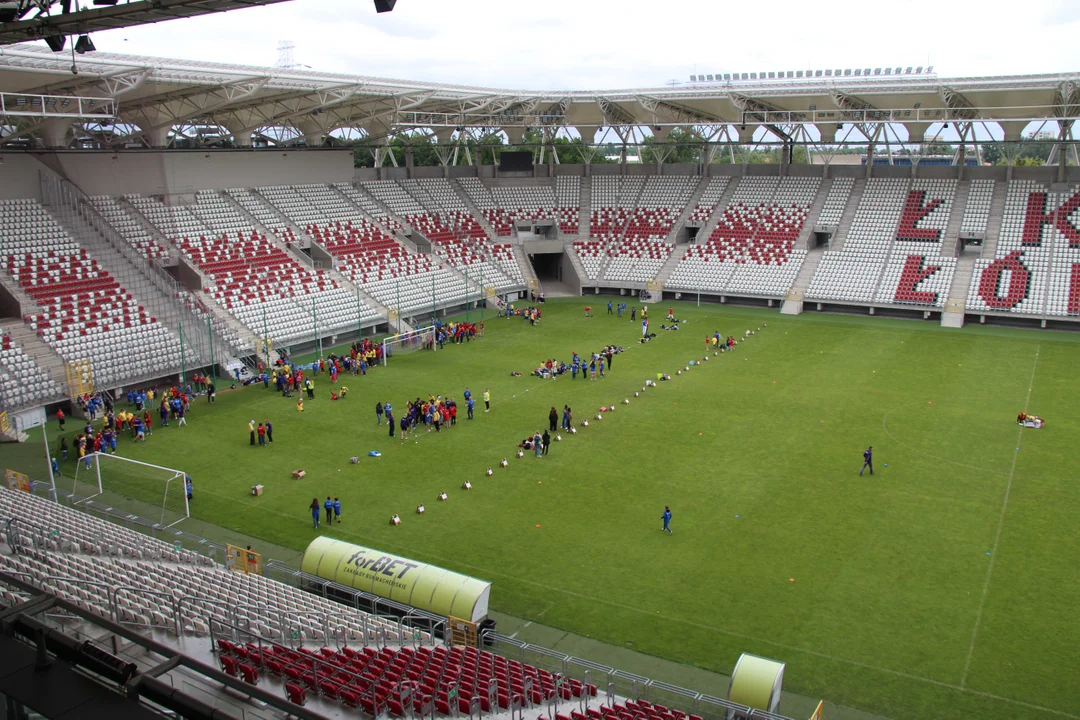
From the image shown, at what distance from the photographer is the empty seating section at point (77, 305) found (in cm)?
3069

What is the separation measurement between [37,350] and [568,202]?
3636 centimetres

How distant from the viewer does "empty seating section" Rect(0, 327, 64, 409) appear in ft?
88.8

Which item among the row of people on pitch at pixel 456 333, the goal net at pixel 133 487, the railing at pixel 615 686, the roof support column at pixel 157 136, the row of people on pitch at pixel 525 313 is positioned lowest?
the goal net at pixel 133 487

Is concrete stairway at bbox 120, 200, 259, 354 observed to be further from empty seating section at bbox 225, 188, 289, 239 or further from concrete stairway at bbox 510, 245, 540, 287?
concrete stairway at bbox 510, 245, 540, 287

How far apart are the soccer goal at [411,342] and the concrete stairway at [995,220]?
2924 cm

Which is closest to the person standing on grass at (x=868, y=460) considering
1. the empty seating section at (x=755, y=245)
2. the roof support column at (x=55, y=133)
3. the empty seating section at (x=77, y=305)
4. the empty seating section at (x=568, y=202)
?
the empty seating section at (x=77, y=305)

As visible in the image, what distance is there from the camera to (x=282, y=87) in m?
37.1

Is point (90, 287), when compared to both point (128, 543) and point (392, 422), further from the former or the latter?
point (128, 543)

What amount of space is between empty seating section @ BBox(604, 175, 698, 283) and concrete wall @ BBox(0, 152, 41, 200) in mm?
30332

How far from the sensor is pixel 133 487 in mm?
22297

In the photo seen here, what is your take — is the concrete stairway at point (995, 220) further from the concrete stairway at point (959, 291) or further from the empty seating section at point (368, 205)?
the empty seating section at point (368, 205)

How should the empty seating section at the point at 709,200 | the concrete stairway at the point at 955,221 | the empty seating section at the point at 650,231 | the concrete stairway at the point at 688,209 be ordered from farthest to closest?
the empty seating section at the point at 709,200
the concrete stairway at the point at 688,209
the empty seating section at the point at 650,231
the concrete stairway at the point at 955,221

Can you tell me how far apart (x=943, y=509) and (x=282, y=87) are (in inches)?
1221

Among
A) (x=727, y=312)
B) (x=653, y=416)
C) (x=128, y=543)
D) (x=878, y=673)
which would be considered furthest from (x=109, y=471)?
(x=727, y=312)
